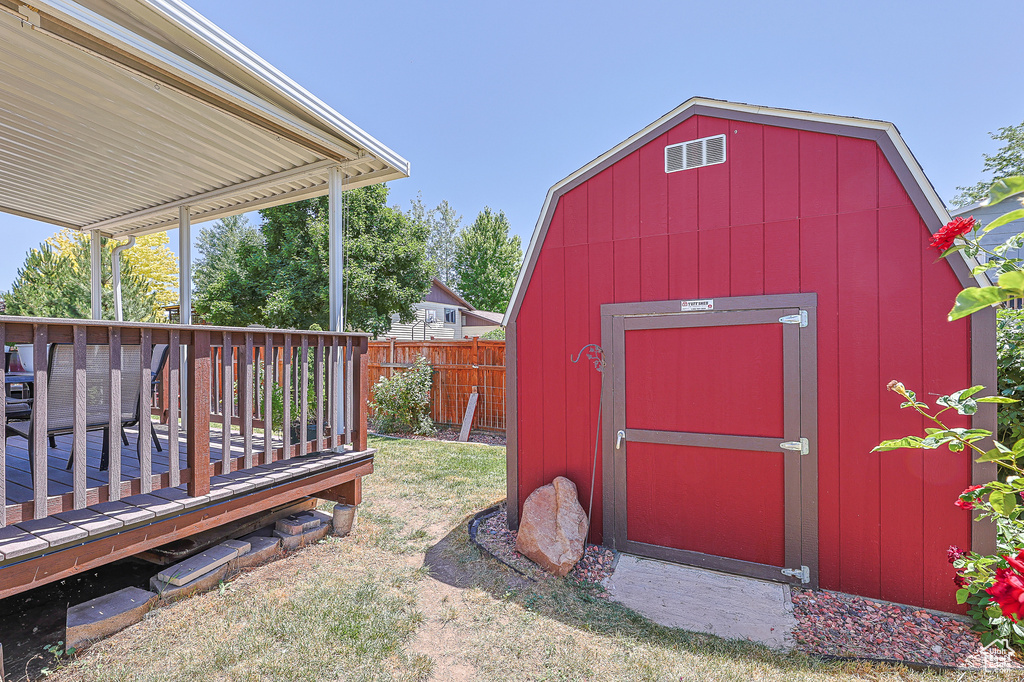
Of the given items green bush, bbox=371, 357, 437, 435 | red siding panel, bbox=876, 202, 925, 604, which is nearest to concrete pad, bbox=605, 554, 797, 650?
red siding panel, bbox=876, 202, 925, 604

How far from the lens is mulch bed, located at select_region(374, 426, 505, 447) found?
744 cm

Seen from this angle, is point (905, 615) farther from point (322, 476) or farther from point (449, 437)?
point (449, 437)

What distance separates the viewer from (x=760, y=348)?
298 centimetres

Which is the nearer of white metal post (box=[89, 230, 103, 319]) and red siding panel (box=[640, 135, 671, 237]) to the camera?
red siding panel (box=[640, 135, 671, 237])

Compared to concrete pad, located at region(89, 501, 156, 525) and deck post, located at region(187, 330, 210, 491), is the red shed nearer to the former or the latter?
deck post, located at region(187, 330, 210, 491)

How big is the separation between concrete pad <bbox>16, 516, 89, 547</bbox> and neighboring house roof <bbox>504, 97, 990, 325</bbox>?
3247mm

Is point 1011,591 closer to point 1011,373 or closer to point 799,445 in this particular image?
point 799,445

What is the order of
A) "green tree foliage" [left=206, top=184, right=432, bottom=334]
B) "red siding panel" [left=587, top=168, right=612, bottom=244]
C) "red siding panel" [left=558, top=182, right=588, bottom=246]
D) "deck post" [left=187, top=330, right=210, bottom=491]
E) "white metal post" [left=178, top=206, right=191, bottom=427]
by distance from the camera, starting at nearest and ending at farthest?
"deck post" [left=187, top=330, right=210, bottom=491]
"red siding panel" [left=587, top=168, right=612, bottom=244]
"red siding panel" [left=558, top=182, right=588, bottom=246]
"white metal post" [left=178, top=206, right=191, bottom=427]
"green tree foliage" [left=206, top=184, right=432, bottom=334]

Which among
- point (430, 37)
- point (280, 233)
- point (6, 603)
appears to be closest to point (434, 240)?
point (280, 233)

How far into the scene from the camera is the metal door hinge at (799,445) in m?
2.85

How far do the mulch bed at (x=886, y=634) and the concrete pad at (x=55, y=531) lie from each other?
3.67 meters

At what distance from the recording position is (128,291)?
12047 mm

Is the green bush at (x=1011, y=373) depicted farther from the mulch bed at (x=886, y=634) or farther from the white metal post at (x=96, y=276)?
the white metal post at (x=96, y=276)

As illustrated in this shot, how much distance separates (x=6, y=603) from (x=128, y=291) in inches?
487
